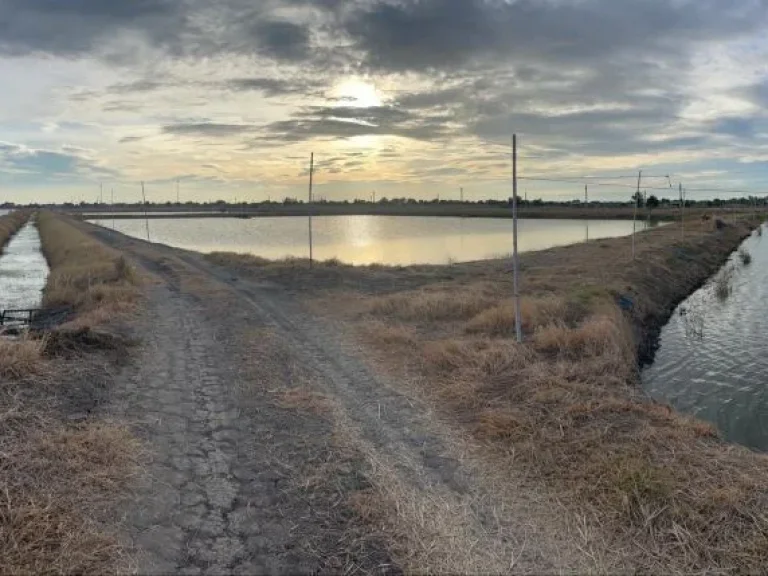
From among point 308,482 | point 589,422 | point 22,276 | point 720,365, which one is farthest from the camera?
point 22,276

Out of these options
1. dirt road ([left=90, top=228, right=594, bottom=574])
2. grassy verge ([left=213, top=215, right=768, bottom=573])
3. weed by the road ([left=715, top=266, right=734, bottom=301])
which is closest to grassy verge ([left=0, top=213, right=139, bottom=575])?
dirt road ([left=90, top=228, right=594, bottom=574])

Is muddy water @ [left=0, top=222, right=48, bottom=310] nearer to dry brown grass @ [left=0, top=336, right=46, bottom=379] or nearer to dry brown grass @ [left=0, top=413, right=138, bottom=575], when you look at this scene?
dry brown grass @ [left=0, top=336, right=46, bottom=379]

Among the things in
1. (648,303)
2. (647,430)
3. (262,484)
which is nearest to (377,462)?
(262,484)

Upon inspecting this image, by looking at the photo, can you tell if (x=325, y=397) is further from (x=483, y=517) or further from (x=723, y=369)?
(x=723, y=369)

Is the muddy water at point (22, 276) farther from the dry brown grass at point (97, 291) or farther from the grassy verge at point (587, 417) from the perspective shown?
the grassy verge at point (587, 417)

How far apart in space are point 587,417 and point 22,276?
38.6 meters

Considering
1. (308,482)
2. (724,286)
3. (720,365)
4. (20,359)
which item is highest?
(20,359)

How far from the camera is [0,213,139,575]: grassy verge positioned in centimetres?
536

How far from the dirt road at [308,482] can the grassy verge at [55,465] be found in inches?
13.6

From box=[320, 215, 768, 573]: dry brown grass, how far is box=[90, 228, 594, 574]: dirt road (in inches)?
A: 21.9

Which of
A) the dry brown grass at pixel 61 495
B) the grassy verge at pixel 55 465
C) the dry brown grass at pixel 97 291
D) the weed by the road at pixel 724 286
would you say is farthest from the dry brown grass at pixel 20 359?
the weed by the road at pixel 724 286

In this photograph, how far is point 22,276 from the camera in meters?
37.7

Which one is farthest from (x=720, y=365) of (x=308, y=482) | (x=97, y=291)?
(x=97, y=291)

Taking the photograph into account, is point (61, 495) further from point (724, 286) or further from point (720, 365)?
point (724, 286)
